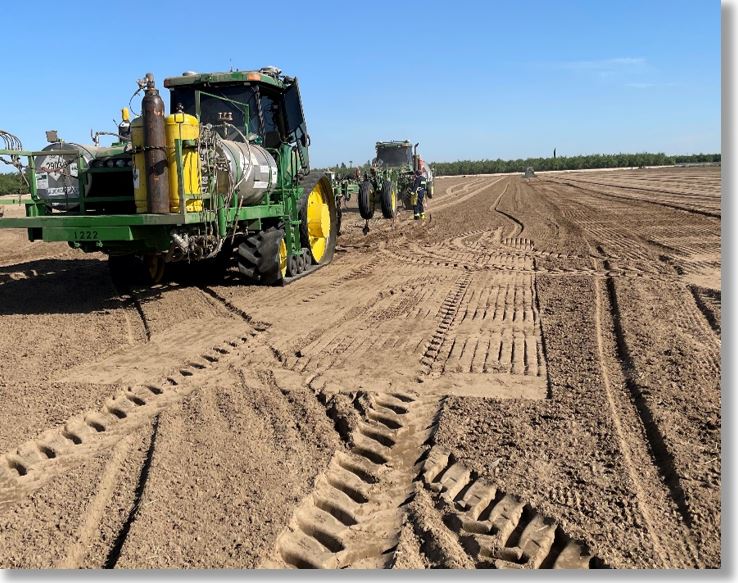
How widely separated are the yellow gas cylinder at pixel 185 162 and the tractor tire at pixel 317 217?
291cm

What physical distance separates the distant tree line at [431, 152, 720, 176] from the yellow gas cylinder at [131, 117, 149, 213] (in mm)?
95410

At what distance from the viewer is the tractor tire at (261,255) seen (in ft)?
27.8

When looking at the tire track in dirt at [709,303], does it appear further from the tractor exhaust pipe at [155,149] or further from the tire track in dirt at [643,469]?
the tractor exhaust pipe at [155,149]

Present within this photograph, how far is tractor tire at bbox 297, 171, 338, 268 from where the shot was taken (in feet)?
33.0

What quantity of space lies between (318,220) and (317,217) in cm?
5

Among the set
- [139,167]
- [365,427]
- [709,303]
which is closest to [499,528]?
[365,427]

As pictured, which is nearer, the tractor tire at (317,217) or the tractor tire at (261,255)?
the tractor tire at (261,255)

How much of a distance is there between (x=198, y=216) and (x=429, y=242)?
7919 millimetres

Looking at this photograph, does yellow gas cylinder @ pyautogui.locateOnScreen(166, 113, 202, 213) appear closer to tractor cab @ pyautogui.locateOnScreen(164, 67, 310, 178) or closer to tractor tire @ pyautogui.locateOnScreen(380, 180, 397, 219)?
tractor cab @ pyautogui.locateOnScreen(164, 67, 310, 178)

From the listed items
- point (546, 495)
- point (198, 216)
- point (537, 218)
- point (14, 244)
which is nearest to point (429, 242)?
point (537, 218)

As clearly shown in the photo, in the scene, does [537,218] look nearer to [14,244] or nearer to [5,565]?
[14,244]

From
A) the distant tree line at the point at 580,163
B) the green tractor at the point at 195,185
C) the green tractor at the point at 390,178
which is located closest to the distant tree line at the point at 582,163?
the distant tree line at the point at 580,163

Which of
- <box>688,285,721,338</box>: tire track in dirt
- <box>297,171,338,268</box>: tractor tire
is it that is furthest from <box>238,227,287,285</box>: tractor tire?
<box>688,285,721,338</box>: tire track in dirt

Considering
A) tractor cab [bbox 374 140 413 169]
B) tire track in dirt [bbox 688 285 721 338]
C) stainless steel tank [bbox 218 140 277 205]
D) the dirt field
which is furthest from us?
tractor cab [bbox 374 140 413 169]
